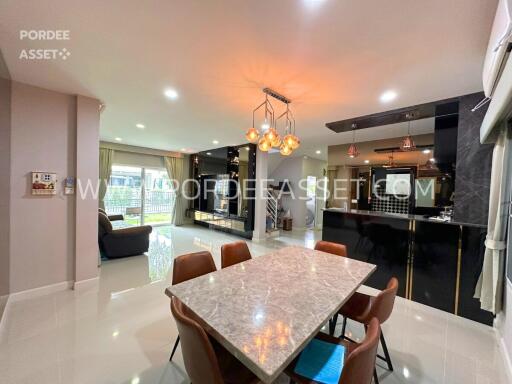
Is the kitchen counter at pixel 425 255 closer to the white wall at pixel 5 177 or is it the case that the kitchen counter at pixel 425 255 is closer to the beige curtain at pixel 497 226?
the beige curtain at pixel 497 226

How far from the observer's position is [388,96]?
8.45ft

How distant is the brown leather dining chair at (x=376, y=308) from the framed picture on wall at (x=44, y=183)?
362 cm

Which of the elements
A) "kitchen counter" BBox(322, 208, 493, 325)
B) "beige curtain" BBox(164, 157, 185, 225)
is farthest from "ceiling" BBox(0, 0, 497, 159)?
"beige curtain" BBox(164, 157, 185, 225)

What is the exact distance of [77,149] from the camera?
9.26ft

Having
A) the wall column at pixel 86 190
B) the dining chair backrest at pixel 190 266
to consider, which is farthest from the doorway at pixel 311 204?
the wall column at pixel 86 190

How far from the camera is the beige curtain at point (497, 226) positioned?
1980 millimetres

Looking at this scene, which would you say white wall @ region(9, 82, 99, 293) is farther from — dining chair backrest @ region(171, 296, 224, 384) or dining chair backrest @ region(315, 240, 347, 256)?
dining chair backrest @ region(315, 240, 347, 256)

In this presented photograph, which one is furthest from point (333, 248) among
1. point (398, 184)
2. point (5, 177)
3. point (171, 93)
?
point (5, 177)

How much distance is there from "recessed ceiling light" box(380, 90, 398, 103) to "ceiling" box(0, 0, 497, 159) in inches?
2.9

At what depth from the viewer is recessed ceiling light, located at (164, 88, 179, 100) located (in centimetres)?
263

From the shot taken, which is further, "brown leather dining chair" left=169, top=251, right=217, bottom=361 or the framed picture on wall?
the framed picture on wall

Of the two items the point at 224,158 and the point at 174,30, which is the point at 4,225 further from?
the point at 224,158

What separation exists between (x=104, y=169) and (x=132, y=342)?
5508 mm

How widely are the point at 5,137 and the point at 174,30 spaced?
2.36 m
